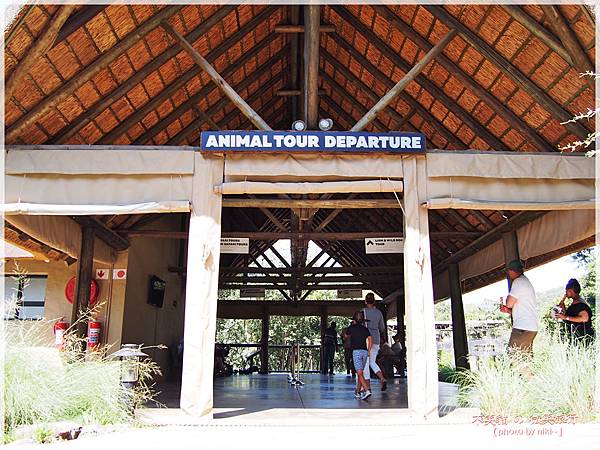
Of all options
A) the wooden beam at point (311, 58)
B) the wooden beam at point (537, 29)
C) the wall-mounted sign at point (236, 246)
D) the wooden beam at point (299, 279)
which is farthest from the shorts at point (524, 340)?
the wooden beam at point (299, 279)

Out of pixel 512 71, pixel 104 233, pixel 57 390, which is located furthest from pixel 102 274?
pixel 512 71

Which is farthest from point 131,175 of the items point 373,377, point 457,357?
point 373,377

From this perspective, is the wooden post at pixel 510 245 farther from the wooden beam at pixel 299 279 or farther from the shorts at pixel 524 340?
the wooden beam at pixel 299 279

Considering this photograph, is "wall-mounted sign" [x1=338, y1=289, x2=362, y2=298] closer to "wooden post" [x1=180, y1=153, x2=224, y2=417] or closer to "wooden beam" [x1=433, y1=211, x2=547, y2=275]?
"wooden beam" [x1=433, y1=211, x2=547, y2=275]

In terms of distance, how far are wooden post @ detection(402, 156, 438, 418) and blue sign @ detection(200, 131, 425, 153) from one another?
218 millimetres

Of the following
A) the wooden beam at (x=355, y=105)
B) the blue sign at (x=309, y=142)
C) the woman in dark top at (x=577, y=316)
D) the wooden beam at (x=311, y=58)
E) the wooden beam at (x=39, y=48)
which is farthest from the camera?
the wooden beam at (x=355, y=105)

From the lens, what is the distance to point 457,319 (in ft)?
36.6

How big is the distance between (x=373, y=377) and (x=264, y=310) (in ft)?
17.9

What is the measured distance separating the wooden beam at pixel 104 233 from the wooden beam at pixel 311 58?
373 cm

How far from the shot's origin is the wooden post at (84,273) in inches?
309

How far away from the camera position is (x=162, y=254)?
11039 mm

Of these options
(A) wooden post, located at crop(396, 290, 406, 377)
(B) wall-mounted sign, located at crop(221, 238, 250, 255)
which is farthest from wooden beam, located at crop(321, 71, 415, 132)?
(A) wooden post, located at crop(396, 290, 406, 377)

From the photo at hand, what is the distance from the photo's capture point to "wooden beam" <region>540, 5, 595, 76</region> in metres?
5.09

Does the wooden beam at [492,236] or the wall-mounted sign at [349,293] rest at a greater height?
the wooden beam at [492,236]
